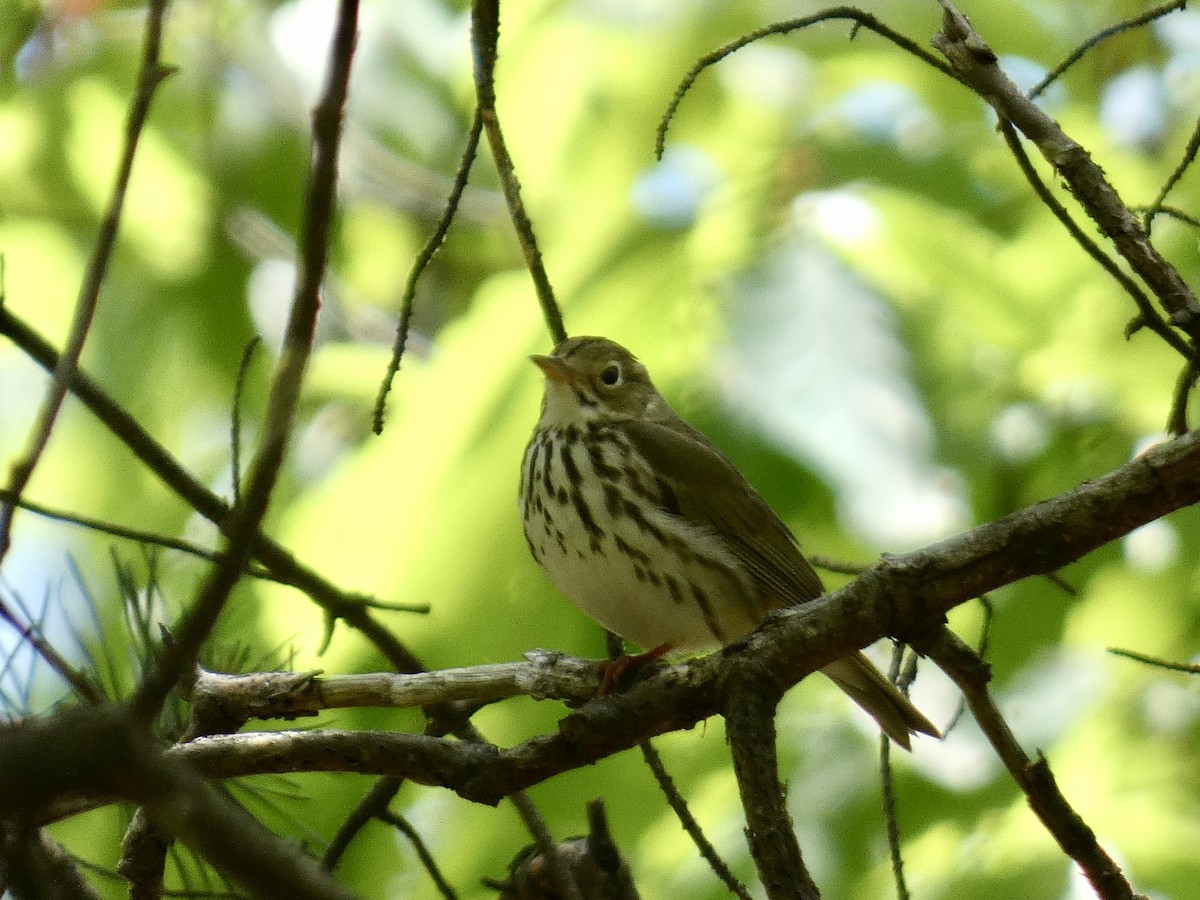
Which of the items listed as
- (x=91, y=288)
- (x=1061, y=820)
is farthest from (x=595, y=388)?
(x=91, y=288)

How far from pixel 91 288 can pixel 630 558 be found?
2.05 metres

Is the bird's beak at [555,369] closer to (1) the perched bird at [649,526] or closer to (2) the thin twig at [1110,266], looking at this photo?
(1) the perched bird at [649,526]

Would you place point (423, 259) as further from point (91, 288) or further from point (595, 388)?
point (595, 388)

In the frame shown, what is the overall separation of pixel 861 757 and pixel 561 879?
4.73 feet

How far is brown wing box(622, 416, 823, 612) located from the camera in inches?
137

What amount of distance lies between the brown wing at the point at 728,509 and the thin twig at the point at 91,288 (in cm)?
209

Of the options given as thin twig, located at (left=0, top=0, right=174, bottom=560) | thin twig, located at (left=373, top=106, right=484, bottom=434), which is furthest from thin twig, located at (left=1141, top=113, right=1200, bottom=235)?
thin twig, located at (left=0, top=0, right=174, bottom=560)

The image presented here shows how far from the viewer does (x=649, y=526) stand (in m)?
3.41

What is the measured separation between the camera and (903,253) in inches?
125

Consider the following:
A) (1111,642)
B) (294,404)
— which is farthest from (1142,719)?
(294,404)

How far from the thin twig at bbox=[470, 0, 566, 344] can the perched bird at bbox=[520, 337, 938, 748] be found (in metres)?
0.47

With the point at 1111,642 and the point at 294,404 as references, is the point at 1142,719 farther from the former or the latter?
the point at 294,404

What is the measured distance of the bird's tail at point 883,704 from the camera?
3.13m

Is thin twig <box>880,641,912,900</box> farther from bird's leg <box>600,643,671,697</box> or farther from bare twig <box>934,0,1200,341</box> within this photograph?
bare twig <box>934,0,1200,341</box>
